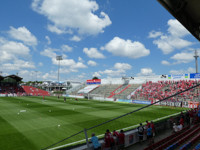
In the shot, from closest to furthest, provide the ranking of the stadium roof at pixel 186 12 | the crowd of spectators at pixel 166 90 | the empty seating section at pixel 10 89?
the stadium roof at pixel 186 12 < the crowd of spectators at pixel 166 90 < the empty seating section at pixel 10 89

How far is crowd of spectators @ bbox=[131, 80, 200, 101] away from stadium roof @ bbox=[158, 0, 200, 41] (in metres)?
28.6

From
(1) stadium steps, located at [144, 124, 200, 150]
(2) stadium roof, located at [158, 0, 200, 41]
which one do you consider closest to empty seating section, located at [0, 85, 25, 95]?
(1) stadium steps, located at [144, 124, 200, 150]

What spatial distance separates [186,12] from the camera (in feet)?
24.6

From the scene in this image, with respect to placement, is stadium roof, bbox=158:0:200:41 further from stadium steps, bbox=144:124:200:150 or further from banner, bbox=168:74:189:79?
banner, bbox=168:74:189:79

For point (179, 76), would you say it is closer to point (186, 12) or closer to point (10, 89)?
point (186, 12)

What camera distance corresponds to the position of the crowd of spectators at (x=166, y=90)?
33.4 m

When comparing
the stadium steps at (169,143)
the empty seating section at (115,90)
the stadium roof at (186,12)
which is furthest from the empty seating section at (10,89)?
the stadium roof at (186,12)

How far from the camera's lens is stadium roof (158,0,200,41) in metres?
6.51

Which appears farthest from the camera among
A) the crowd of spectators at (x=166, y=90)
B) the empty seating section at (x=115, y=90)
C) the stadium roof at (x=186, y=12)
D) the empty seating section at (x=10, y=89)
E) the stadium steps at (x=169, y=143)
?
the empty seating section at (x=10, y=89)

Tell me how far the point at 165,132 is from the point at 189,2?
10094mm

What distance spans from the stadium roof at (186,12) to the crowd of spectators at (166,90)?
28.6m

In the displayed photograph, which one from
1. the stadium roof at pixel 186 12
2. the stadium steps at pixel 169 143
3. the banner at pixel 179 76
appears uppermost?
the stadium roof at pixel 186 12

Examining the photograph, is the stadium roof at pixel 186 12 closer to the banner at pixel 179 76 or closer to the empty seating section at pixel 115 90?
the banner at pixel 179 76

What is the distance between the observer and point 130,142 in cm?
1011
